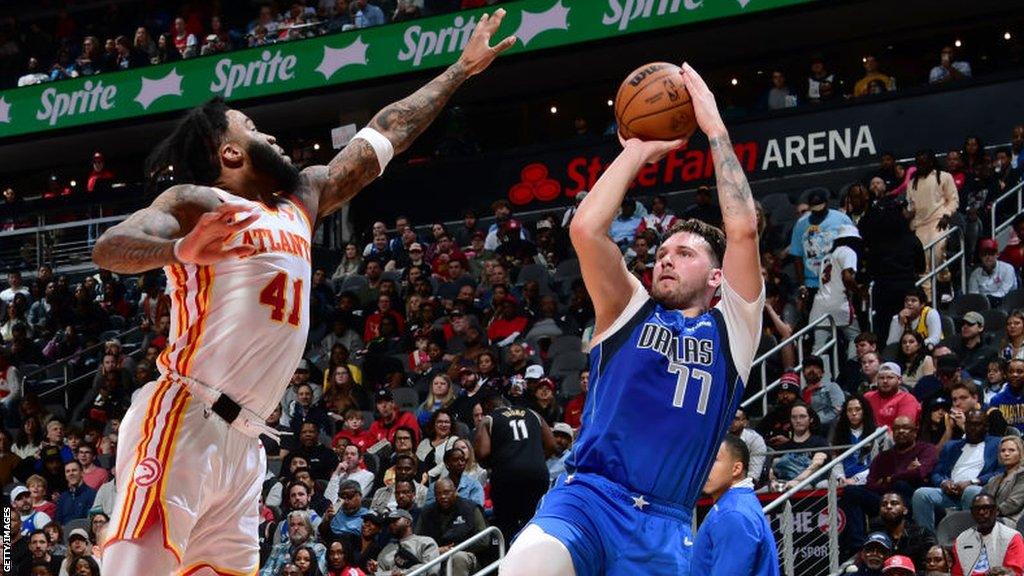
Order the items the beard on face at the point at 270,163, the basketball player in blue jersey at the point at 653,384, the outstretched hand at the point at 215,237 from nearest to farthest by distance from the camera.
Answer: the outstretched hand at the point at 215,237 < the basketball player in blue jersey at the point at 653,384 < the beard on face at the point at 270,163

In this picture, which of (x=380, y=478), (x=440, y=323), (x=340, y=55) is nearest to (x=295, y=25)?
(x=340, y=55)

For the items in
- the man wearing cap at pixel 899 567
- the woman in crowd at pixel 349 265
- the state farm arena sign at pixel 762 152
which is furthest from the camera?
the woman in crowd at pixel 349 265

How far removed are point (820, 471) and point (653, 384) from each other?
645cm

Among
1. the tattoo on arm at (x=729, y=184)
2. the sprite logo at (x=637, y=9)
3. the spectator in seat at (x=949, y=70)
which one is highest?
the sprite logo at (x=637, y=9)

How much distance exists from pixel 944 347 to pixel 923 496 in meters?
2.63

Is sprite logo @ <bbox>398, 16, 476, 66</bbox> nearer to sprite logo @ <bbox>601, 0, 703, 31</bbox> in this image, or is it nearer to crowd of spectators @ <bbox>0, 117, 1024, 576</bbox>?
sprite logo @ <bbox>601, 0, 703, 31</bbox>

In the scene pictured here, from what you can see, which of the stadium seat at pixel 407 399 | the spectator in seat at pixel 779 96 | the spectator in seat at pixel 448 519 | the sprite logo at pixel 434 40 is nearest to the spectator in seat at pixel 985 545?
the spectator in seat at pixel 448 519

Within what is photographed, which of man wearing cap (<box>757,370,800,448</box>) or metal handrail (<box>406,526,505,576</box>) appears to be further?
man wearing cap (<box>757,370,800,448</box>)

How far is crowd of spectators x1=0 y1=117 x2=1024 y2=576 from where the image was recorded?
12594 millimetres

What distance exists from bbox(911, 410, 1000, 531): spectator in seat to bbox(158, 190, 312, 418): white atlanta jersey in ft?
24.2

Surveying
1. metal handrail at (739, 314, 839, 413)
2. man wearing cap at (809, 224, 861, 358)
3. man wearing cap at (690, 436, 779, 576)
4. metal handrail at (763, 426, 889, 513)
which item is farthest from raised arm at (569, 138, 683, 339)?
man wearing cap at (809, 224, 861, 358)

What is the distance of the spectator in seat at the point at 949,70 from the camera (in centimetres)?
2094

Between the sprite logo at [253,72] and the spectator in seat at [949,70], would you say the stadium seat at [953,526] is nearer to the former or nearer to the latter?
the spectator in seat at [949,70]

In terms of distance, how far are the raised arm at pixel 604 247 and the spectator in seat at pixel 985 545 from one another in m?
6.17
